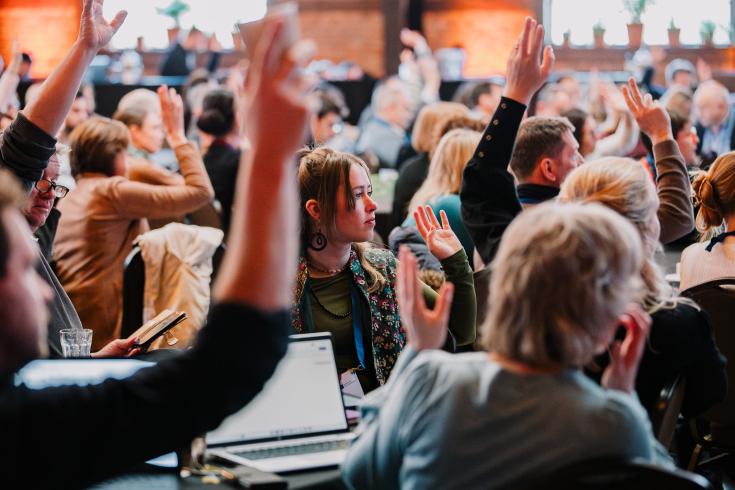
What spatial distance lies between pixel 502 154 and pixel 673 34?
9.85 metres

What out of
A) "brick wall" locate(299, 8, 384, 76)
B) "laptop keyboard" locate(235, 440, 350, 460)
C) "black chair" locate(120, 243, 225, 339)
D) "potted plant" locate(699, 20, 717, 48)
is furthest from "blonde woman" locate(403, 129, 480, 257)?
"potted plant" locate(699, 20, 717, 48)

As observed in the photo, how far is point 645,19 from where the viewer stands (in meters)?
12.0

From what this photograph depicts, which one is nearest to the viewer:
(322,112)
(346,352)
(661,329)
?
(661,329)

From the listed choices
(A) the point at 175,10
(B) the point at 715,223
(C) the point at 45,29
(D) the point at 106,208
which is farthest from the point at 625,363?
(C) the point at 45,29

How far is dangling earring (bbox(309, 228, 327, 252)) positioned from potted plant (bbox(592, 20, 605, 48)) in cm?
994

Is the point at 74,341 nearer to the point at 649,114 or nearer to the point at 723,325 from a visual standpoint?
the point at 723,325

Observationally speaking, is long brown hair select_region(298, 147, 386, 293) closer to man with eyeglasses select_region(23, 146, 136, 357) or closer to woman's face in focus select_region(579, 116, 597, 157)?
man with eyeglasses select_region(23, 146, 136, 357)

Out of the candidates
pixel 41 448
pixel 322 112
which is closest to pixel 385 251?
pixel 41 448

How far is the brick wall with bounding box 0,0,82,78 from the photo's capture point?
1255cm

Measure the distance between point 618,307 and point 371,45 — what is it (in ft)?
36.2

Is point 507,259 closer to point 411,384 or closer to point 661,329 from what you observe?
point 411,384

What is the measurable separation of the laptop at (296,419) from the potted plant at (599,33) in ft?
34.6

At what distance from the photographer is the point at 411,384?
1702 mm

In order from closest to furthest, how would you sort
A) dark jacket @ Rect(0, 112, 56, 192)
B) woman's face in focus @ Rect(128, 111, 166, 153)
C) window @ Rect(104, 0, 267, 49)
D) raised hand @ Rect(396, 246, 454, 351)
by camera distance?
raised hand @ Rect(396, 246, 454, 351) < dark jacket @ Rect(0, 112, 56, 192) < woman's face in focus @ Rect(128, 111, 166, 153) < window @ Rect(104, 0, 267, 49)
